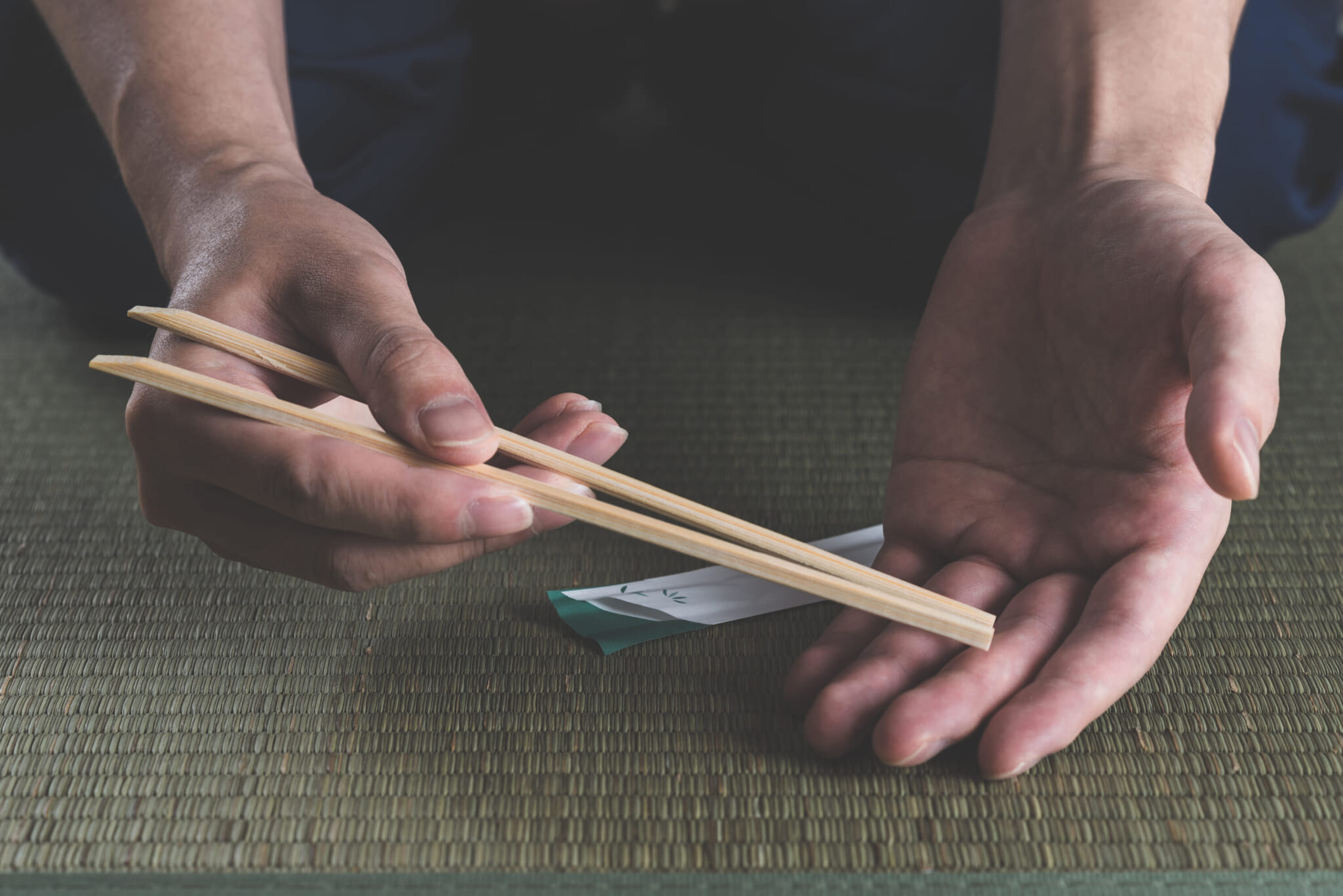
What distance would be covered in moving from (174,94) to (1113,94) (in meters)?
0.86

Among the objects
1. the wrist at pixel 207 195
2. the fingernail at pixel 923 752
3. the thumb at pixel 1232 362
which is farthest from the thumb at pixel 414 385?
the thumb at pixel 1232 362

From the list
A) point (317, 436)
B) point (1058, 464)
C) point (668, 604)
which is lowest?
point (668, 604)

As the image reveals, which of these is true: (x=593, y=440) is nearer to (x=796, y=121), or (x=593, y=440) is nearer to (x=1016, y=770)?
(x=1016, y=770)

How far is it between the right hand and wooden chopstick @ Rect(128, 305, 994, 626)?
0.01 metres

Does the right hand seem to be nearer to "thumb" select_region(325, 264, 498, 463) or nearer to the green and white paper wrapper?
"thumb" select_region(325, 264, 498, 463)

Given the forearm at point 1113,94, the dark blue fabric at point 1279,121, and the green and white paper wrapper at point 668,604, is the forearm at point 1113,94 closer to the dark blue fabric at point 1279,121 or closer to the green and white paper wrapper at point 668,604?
the dark blue fabric at point 1279,121

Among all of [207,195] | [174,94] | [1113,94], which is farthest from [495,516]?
[1113,94]

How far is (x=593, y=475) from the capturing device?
70cm

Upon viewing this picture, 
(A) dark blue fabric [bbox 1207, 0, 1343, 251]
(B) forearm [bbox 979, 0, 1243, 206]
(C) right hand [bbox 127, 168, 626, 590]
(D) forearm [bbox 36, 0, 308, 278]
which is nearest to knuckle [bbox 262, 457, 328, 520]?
(C) right hand [bbox 127, 168, 626, 590]

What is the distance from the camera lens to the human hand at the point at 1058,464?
64cm

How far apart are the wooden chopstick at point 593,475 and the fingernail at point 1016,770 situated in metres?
0.09

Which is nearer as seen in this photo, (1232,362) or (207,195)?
(1232,362)

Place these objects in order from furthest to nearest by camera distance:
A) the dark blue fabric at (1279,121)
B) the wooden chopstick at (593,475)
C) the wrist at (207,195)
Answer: the dark blue fabric at (1279,121)
the wrist at (207,195)
the wooden chopstick at (593,475)

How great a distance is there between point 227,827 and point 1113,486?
0.67 meters
